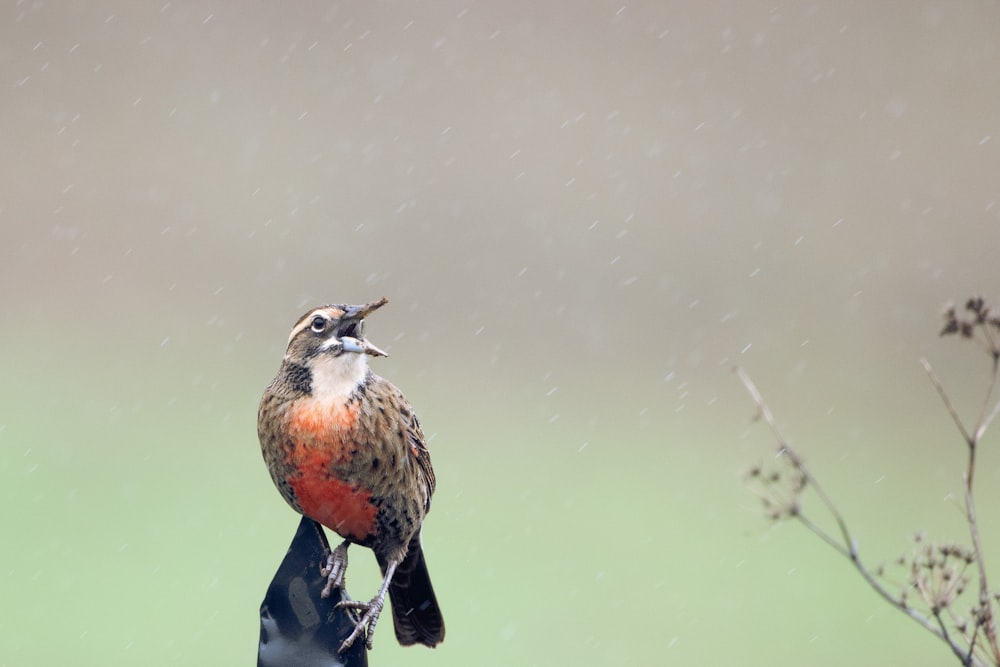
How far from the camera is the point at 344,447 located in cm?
245

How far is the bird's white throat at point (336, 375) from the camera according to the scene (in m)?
2.40

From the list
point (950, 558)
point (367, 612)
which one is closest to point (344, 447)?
point (367, 612)

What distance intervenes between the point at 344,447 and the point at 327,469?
0.06 meters

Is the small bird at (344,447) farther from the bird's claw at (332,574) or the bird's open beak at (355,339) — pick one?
the bird's claw at (332,574)

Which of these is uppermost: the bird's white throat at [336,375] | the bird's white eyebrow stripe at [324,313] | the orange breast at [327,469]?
the bird's white eyebrow stripe at [324,313]

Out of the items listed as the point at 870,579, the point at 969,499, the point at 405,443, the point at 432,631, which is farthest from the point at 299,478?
the point at 969,499

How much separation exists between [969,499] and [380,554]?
4.07 feet

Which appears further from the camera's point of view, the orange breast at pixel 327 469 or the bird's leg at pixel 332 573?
the orange breast at pixel 327 469

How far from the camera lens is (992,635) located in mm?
1888

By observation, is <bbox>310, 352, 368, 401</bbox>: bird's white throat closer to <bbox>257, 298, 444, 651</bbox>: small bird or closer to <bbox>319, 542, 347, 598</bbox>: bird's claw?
<bbox>257, 298, 444, 651</bbox>: small bird

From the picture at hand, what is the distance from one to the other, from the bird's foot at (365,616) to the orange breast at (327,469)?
20 centimetres

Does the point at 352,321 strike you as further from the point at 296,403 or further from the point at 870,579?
the point at 870,579

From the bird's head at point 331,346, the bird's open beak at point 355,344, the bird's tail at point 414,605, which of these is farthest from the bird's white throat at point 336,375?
the bird's tail at point 414,605

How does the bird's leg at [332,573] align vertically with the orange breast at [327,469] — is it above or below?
below
